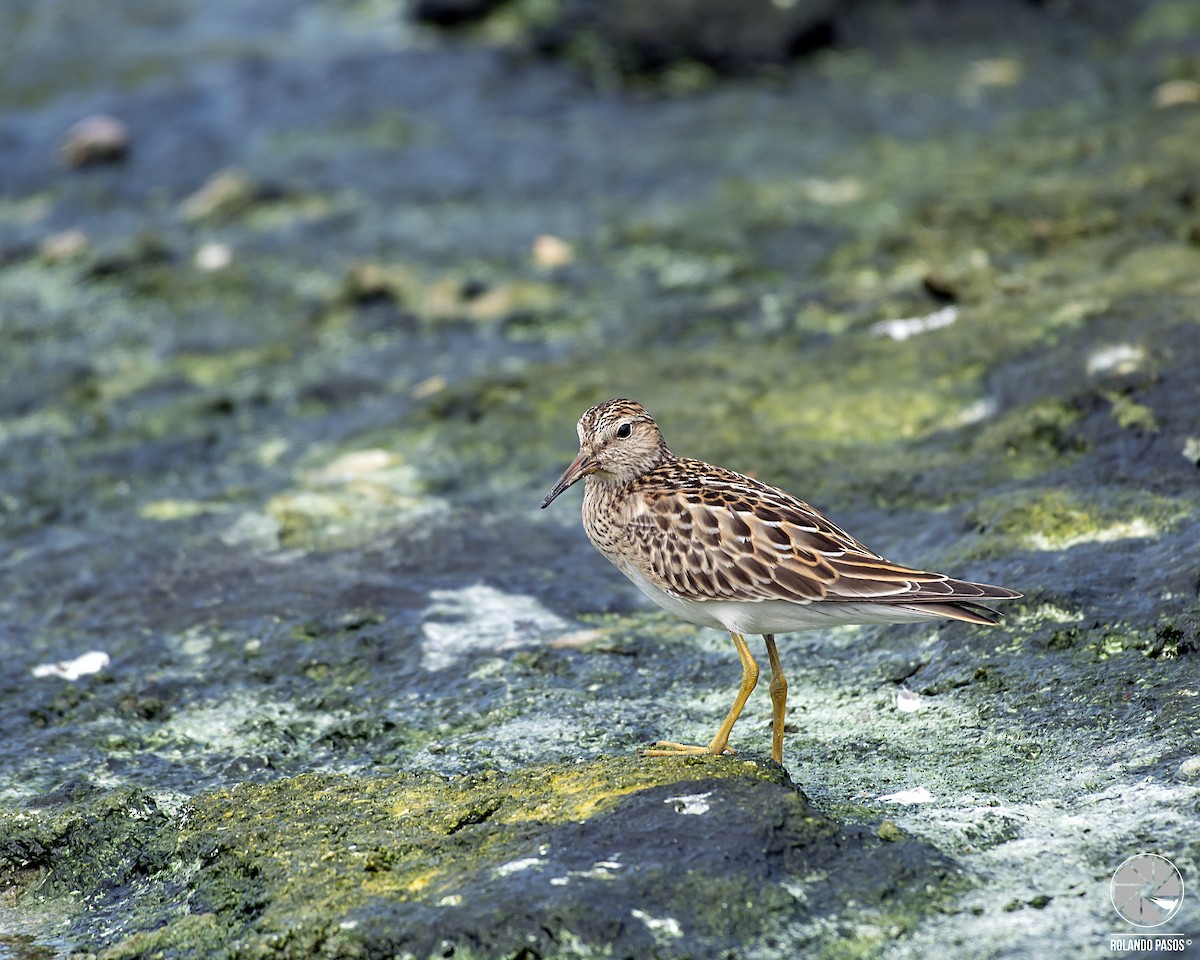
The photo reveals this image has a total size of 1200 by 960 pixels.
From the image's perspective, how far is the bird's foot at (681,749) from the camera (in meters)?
4.71

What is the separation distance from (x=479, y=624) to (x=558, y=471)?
1.41 metres

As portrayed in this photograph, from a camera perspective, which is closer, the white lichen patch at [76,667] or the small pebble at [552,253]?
the white lichen patch at [76,667]

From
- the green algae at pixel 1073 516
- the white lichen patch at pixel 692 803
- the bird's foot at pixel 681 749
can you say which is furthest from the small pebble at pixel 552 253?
the white lichen patch at pixel 692 803

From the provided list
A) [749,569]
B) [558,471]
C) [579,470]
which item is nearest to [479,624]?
[579,470]

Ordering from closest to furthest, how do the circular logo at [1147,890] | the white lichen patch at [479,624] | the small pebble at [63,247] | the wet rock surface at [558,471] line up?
the circular logo at [1147,890] → the wet rock surface at [558,471] → the white lichen patch at [479,624] → the small pebble at [63,247]

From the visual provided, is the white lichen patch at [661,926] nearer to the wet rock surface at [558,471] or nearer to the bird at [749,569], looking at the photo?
the wet rock surface at [558,471]

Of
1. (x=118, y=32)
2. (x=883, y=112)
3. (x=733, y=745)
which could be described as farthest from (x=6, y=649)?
(x=118, y=32)

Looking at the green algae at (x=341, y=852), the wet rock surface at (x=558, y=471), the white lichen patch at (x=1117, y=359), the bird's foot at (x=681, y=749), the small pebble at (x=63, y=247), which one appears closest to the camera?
the green algae at (x=341, y=852)

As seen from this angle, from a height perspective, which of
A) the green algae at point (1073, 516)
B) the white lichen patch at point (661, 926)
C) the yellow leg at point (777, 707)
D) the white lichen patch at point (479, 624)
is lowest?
the white lichen patch at point (479, 624)

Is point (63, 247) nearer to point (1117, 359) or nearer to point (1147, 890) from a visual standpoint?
point (1117, 359)

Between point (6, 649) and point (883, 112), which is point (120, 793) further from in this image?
point (883, 112)

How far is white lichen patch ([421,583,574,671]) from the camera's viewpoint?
239 inches

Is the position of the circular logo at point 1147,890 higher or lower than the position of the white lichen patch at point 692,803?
lower

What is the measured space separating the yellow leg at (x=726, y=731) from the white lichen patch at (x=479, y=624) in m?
1.10
